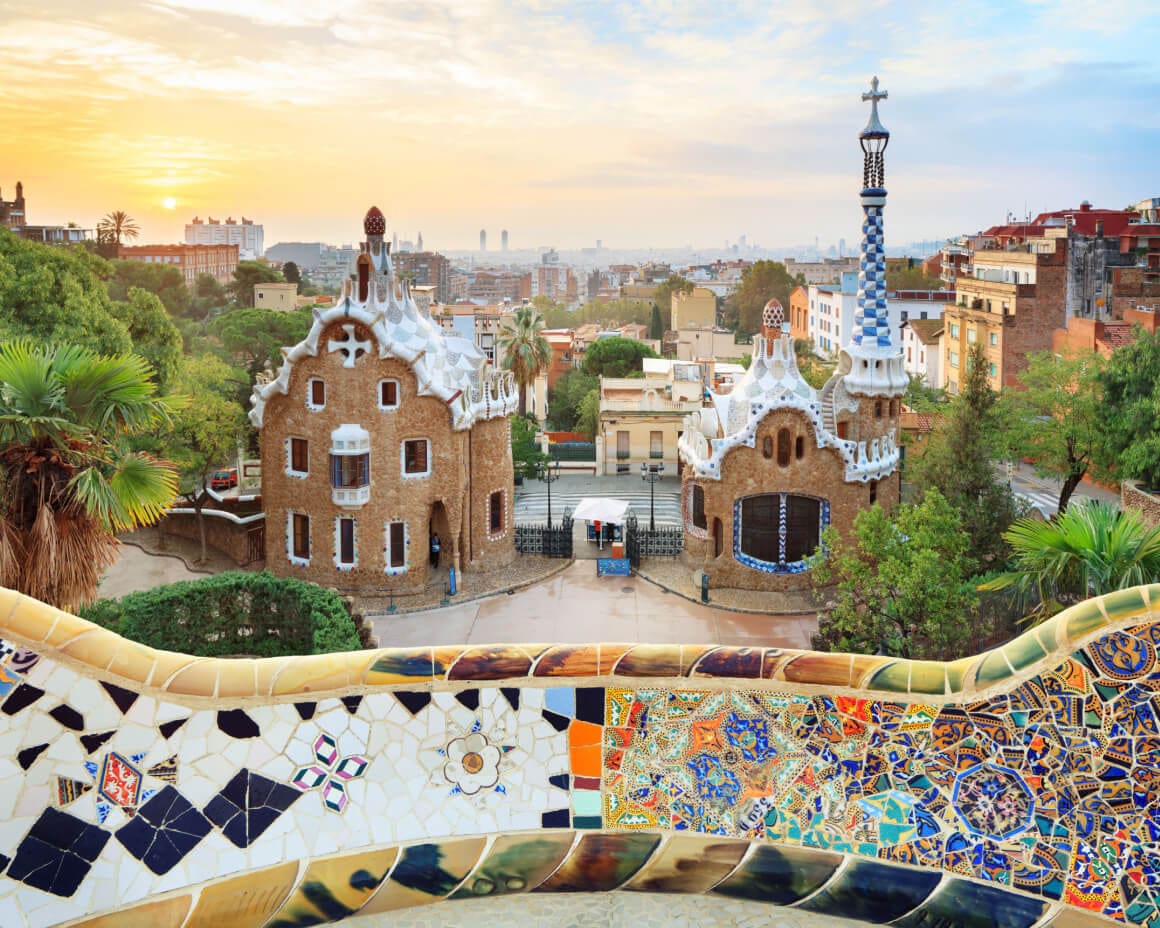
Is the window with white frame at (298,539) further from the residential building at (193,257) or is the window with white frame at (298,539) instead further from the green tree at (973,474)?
the residential building at (193,257)

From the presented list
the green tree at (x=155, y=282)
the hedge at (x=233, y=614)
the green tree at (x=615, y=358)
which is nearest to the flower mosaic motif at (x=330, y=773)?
the hedge at (x=233, y=614)

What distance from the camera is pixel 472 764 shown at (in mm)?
6059

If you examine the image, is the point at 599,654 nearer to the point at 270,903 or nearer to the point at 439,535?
the point at 270,903

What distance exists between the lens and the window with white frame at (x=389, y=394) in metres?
25.1

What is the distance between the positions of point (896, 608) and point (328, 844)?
13.5 meters

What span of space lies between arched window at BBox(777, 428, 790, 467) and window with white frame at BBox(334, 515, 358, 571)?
362 inches

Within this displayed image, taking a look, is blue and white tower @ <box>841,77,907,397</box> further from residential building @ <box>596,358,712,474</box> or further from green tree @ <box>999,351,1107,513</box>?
residential building @ <box>596,358,712,474</box>

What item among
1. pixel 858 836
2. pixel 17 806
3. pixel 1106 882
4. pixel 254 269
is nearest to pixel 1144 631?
pixel 1106 882

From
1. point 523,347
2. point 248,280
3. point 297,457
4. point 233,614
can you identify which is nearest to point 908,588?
point 233,614

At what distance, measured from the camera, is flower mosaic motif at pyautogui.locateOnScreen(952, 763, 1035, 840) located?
5.80m

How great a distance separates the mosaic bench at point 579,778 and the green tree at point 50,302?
22370mm

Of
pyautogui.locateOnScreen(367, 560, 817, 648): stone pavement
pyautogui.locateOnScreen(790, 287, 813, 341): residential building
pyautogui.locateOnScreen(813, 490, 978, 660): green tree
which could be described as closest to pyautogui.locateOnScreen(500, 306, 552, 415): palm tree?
pyautogui.locateOnScreen(367, 560, 817, 648): stone pavement

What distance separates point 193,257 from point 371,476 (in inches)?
3880

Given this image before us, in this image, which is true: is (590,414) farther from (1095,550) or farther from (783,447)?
(1095,550)
